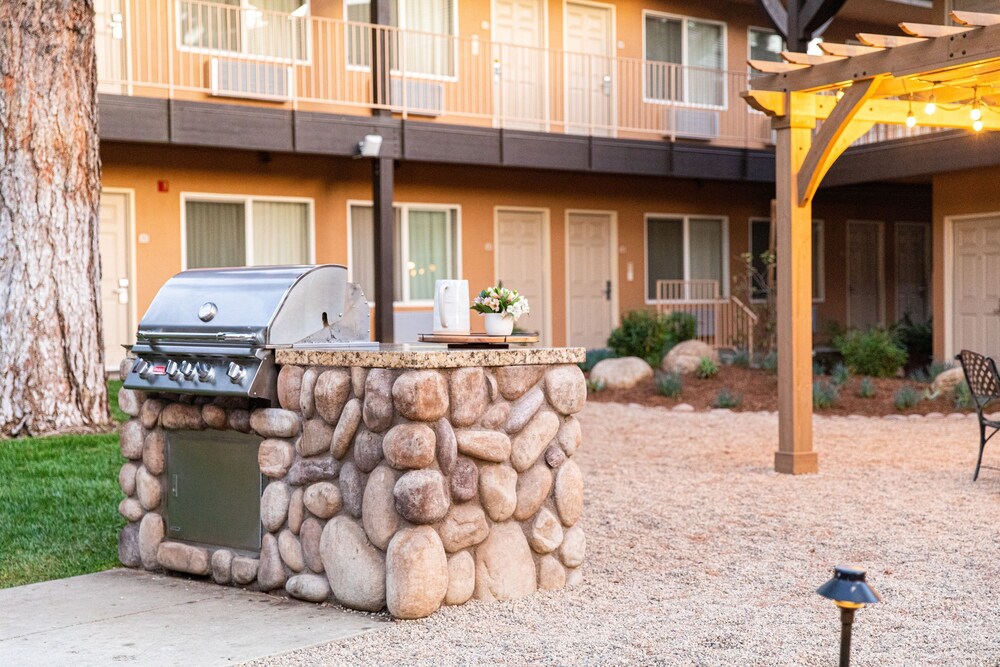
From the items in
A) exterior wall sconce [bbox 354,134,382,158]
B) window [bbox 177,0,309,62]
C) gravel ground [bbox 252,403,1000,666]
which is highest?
window [bbox 177,0,309,62]

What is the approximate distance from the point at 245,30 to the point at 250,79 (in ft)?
2.18

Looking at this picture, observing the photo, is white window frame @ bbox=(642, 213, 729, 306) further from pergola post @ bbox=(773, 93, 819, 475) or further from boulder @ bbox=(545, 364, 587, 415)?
boulder @ bbox=(545, 364, 587, 415)

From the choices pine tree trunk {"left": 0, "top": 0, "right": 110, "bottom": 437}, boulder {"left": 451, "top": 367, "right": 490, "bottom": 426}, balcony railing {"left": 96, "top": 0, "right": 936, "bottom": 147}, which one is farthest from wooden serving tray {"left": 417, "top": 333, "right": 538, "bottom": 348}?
balcony railing {"left": 96, "top": 0, "right": 936, "bottom": 147}

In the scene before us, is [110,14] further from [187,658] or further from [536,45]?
[187,658]

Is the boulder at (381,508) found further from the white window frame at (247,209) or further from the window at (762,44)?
the window at (762,44)

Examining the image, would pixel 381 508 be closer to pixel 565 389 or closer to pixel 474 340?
pixel 474 340

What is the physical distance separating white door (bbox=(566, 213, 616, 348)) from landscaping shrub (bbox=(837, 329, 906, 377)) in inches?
185

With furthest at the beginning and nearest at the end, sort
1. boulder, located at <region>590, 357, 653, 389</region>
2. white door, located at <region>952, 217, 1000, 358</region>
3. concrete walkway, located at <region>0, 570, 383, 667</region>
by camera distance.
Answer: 1. white door, located at <region>952, 217, 1000, 358</region>
2. boulder, located at <region>590, 357, 653, 389</region>
3. concrete walkway, located at <region>0, 570, 383, 667</region>

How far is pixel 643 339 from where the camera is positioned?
15617mm

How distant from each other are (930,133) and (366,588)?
44.5ft

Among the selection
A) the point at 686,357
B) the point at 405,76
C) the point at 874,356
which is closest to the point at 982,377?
the point at 874,356

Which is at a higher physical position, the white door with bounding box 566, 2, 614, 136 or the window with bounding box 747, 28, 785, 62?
the window with bounding box 747, 28, 785, 62

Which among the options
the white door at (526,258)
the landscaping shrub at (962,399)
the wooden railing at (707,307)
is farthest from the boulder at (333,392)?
the wooden railing at (707,307)

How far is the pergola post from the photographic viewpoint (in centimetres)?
846
